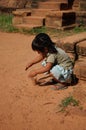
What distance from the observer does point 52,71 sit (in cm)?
425

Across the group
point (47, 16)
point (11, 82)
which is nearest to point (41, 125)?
point (11, 82)

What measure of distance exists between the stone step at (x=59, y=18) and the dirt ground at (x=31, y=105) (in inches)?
138

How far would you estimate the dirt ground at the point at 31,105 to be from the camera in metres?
3.42

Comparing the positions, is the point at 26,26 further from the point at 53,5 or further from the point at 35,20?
the point at 53,5

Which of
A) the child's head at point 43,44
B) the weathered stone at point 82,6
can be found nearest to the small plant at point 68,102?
the child's head at point 43,44

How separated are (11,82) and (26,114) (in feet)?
3.71

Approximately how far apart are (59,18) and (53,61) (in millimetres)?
4633

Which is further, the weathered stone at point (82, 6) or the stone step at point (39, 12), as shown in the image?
the stone step at point (39, 12)

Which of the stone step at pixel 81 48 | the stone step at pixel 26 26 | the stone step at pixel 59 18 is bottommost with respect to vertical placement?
the stone step at pixel 26 26

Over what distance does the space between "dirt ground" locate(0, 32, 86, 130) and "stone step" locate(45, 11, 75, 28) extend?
11.5ft

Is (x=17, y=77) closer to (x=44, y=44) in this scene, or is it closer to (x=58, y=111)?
(x=44, y=44)

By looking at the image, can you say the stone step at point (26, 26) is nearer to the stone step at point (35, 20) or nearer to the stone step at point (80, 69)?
the stone step at point (35, 20)

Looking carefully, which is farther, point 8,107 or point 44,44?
point 44,44

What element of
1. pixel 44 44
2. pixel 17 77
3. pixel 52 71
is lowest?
pixel 17 77
